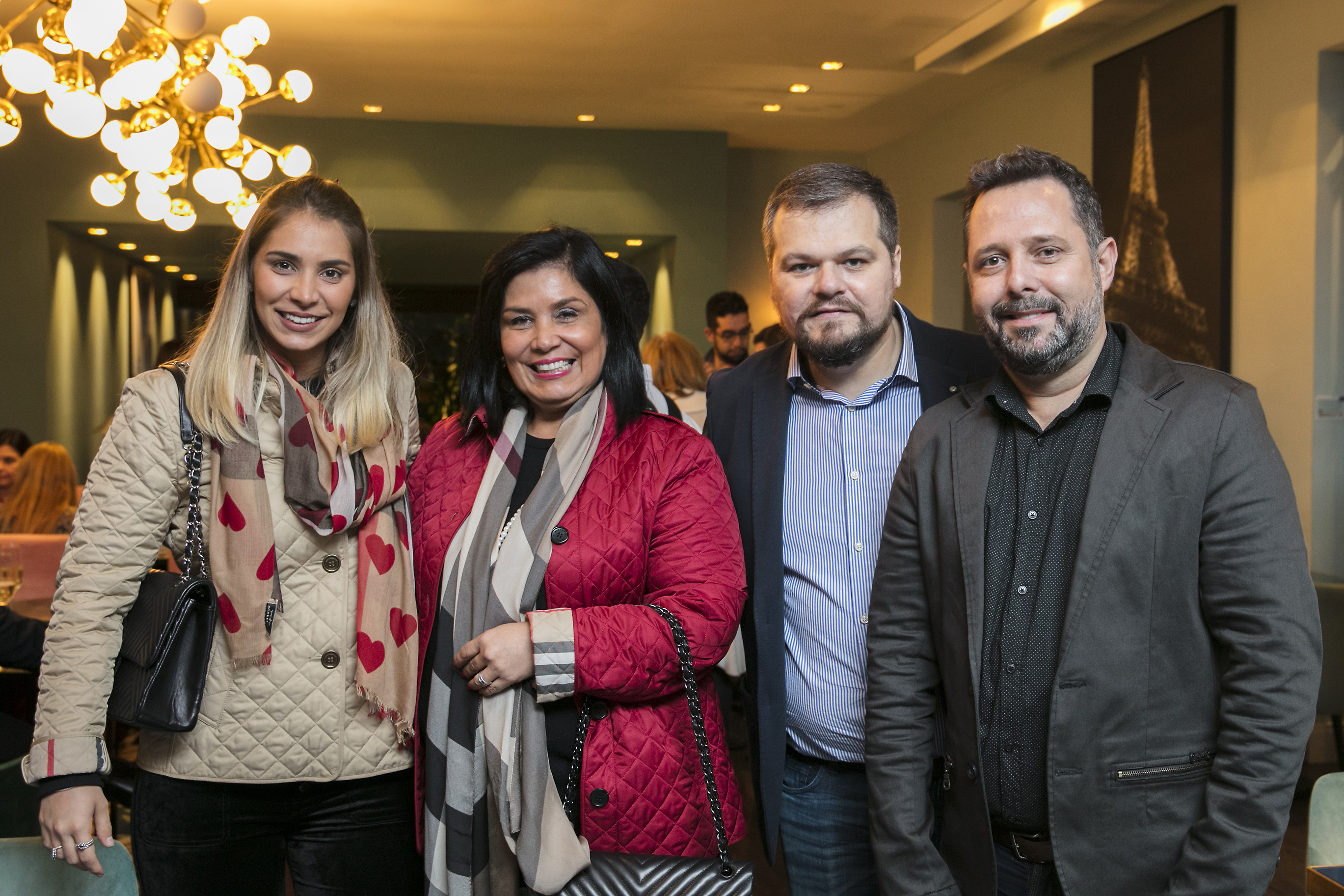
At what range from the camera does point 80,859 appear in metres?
1.45

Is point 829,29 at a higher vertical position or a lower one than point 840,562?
higher

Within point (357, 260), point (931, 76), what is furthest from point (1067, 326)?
point (931, 76)

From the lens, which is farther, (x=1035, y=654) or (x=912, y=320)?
(x=912, y=320)

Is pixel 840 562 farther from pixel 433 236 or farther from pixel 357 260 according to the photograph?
pixel 433 236

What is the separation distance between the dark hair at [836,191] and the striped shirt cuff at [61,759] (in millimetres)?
1351

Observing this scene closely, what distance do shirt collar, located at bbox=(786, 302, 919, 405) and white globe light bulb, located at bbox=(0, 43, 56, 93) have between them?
276 centimetres

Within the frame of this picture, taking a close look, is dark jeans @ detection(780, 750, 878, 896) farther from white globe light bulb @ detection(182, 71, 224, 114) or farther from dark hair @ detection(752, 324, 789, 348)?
dark hair @ detection(752, 324, 789, 348)

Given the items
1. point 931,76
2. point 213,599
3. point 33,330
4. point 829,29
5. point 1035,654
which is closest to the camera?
point 1035,654

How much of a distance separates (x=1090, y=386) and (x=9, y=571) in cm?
307

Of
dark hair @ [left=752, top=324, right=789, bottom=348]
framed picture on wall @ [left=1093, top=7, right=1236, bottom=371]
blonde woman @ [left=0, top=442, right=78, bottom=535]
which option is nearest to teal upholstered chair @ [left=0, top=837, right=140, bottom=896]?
blonde woman @ [left=0, top=442, right=78, bottom=535]

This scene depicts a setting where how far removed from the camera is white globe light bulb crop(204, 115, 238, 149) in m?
3.94

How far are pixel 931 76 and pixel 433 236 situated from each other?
394 cm

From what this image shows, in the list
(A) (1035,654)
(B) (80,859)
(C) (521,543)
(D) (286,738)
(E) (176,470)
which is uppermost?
(E) (176,470)

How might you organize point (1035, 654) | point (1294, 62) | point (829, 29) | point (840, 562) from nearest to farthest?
1. point (1035, 654)
2. point (840, 562)
3. point (1294, 62)
4. point (829, 29)
